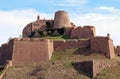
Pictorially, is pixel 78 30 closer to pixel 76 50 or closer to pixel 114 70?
pixel 76 50

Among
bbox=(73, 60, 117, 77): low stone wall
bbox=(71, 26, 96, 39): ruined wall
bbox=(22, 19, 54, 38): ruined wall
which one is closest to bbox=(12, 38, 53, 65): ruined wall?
bbox=(73, 60, 117, 77): low stone wall

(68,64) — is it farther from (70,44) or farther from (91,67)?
(70,44)

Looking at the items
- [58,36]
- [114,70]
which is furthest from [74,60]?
[58,36]

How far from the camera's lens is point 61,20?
75250 mm

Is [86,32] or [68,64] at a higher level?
[86,32]

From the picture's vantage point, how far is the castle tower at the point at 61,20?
246 feet

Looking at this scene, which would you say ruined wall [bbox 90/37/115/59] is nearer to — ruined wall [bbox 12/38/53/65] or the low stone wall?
the low stone wall

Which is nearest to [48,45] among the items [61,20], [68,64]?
[68,64]

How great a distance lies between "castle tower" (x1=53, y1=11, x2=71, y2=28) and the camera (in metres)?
75.1

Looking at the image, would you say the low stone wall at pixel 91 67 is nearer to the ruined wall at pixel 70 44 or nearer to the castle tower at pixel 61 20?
the ruined wall at pixel 70 44

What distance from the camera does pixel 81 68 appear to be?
59969 millimetres

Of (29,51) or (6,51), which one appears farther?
(6,51)

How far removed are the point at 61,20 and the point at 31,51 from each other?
12361mm

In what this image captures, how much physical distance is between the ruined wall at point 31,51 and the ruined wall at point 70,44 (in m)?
1.88
